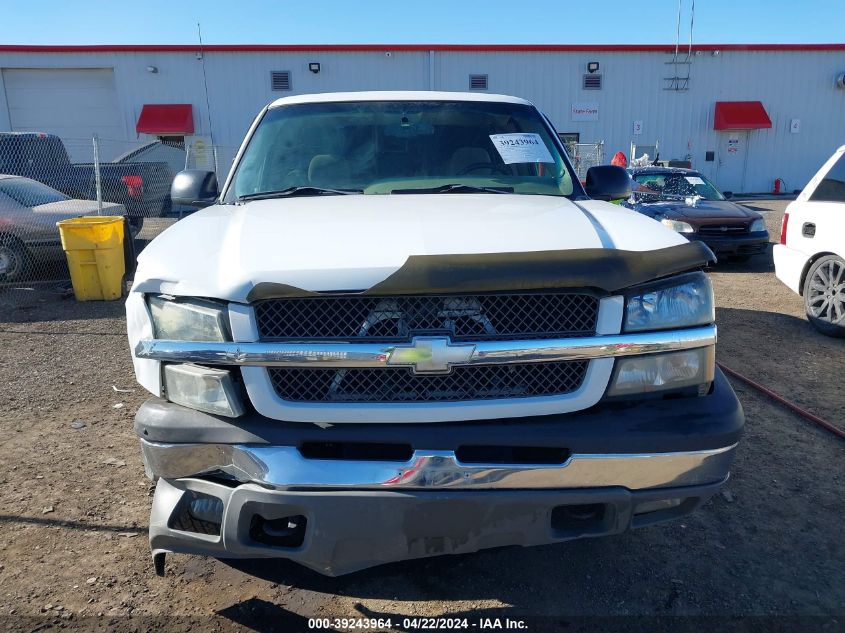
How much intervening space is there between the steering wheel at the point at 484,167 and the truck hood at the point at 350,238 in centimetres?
60

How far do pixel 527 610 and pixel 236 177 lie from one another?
8.33 feet

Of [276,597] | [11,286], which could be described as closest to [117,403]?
[276,597]

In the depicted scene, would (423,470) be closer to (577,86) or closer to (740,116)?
(577,86)

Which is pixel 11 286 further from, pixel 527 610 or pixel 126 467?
pixel 527 610

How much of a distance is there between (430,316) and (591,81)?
2654 centimetres

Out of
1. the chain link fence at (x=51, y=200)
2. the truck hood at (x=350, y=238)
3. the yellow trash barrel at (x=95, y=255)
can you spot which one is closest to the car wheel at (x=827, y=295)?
the truck hood at (x=350, y=238)

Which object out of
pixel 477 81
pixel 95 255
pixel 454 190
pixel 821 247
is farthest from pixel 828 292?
pixel 477 81

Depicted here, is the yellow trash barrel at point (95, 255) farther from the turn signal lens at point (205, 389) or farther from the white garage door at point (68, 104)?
the white garage door at point (68, 104)

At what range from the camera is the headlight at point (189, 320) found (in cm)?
199

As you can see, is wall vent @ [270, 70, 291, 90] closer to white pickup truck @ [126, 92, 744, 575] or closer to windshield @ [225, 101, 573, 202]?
windshield @ [225, 101, 573, 202]

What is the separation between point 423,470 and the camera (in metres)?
1.93

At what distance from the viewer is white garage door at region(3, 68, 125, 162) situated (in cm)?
2509

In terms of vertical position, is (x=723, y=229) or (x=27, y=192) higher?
(x=27, y=192)

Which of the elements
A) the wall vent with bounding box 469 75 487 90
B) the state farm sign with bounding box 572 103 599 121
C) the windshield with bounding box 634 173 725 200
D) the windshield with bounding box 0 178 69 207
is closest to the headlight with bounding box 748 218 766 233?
the windshield with bounding box 634 173 725 200
